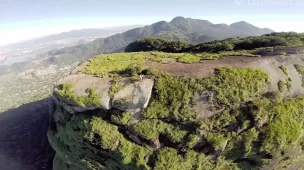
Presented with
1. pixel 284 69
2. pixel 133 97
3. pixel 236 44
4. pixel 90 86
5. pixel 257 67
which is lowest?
pixel 133 97

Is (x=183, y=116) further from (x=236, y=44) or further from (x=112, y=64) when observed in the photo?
(x=236, y=44)

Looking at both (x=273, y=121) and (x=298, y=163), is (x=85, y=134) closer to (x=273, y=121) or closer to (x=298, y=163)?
(x=273, y=121)

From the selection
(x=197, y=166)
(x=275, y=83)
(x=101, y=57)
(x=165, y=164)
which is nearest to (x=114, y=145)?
(x=165, y=164)

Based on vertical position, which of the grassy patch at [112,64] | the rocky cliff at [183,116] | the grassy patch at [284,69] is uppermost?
the grassy patch at [112,64]

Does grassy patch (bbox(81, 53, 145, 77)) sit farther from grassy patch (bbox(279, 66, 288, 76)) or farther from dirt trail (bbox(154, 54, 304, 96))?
grassy patch (bbox(279, 66, 288, 76))

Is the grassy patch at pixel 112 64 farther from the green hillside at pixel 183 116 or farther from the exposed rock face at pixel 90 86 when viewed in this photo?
the exposed rock face at pixel 90 86

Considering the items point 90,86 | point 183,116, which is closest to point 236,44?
point 183,116

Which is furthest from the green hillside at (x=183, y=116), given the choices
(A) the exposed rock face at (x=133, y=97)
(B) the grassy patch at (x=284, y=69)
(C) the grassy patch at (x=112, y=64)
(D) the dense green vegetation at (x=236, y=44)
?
(D) the dense green vegetation at (x=236, y=44)

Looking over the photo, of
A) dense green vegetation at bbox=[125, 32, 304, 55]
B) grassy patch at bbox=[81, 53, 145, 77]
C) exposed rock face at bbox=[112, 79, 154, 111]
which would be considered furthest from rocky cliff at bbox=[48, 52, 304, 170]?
dense green vegetation at bbox=[125, 32, 304, 55]
